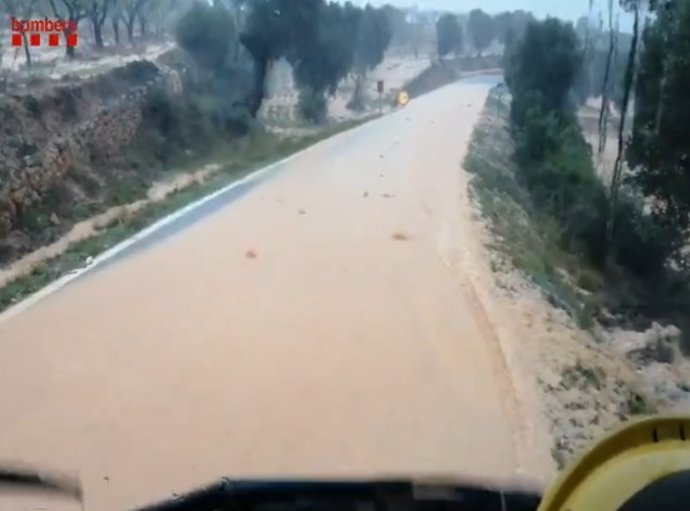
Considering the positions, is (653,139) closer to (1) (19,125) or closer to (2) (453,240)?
(2) (453,240)

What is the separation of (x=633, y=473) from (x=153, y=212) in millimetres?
14493

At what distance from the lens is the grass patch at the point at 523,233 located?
36.3ft

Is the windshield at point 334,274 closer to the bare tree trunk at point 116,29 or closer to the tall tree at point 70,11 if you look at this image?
the tall tree at point 70,11

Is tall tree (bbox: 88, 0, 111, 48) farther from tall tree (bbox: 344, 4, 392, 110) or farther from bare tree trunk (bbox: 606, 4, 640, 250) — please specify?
bare tree trunk (bbox: 606, 4, 640, 250)

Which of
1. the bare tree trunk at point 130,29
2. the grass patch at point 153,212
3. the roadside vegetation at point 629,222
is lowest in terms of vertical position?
the grass patch at point 153,212

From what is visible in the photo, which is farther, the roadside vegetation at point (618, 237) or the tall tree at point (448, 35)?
the tall tree at point (448, 35)

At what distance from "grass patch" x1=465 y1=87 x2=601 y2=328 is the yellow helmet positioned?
8361 mm

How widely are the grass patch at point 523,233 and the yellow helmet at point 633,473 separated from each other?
836cm

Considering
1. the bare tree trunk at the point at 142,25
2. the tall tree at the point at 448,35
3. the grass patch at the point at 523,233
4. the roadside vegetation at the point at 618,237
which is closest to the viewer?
the roadside vegetation at the point at 618,237

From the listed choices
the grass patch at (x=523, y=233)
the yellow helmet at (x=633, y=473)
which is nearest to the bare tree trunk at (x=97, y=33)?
the grass patch at (x=523, y=233)

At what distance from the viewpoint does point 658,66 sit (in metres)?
10.8

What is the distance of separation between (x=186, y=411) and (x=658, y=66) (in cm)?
678

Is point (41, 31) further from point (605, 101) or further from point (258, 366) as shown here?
point (258, 366)

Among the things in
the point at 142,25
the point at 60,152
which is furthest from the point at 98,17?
the point at 60,152
